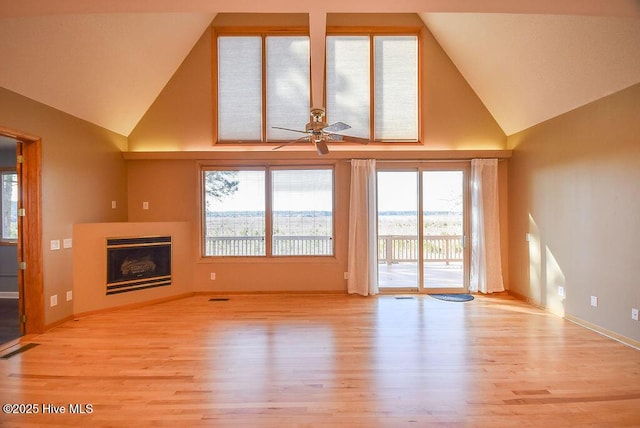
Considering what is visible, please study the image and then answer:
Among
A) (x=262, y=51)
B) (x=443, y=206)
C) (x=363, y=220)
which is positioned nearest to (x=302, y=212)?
(x=363, y=220)

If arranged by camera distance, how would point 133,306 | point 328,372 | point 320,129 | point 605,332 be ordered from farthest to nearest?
point 133,306 < point 605,332 < point 320,129 < point 328,372

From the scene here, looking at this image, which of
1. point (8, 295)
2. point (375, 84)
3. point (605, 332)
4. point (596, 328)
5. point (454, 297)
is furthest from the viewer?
point (375, 84)

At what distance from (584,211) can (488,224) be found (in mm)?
1419

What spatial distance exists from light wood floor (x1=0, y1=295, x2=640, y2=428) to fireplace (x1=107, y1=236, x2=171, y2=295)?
20.1 inches

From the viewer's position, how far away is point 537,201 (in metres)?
4.48

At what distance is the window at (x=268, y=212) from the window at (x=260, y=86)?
0.76 meters

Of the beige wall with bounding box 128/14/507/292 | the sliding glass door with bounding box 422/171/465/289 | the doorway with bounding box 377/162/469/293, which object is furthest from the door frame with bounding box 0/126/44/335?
the sliding glass door with bounding box 422/171/465/289

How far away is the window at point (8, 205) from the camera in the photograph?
5.03 meters

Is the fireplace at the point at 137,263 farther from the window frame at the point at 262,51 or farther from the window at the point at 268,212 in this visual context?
the window frame at the point at 262,51

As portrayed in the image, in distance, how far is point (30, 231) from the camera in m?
3.48

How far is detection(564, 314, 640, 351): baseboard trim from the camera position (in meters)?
3.13

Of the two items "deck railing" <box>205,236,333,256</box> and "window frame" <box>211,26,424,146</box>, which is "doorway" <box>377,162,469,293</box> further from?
"deck railing" <box>205,236,333,256</box>

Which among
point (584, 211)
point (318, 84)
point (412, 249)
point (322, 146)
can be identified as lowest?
point (412, 249)

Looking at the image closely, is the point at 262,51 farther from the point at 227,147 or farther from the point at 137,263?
the point at 137,263
